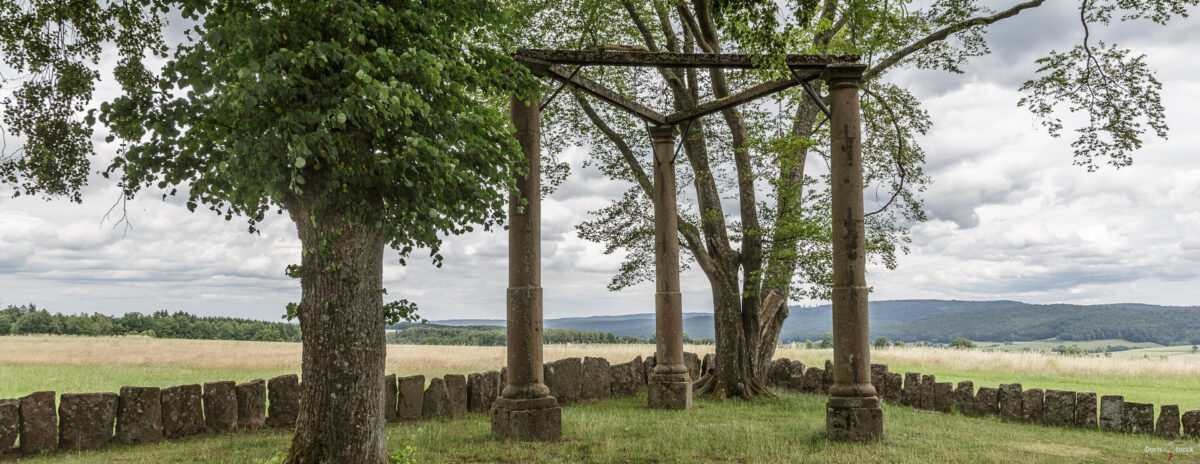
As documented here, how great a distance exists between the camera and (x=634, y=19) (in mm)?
16031

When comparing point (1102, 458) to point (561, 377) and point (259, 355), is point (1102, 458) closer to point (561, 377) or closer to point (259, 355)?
point (561, 377)

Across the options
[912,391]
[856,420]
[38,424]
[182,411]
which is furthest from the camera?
[912,391]

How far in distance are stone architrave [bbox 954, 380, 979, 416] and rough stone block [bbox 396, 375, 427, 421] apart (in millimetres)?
10217

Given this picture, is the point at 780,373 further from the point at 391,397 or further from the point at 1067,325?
the point at 1067,325

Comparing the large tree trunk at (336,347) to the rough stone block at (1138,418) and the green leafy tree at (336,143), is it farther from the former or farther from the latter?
Answer: the rough stone block at (1138,418)

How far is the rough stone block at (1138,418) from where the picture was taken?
459 inches

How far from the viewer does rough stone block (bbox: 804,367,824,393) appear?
57.0 ft

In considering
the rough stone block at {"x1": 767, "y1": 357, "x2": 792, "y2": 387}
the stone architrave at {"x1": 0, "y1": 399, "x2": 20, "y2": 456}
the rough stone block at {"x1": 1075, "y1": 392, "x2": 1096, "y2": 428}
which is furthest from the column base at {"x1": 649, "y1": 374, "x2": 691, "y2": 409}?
the stone architrave at {"x1": 0, "y1": 399, "x2": 20, "y2": 456}

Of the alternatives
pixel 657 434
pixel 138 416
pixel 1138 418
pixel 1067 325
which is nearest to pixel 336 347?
pixel 138 416

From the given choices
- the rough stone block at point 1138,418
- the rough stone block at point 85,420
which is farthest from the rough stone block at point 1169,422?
the rough stone block at point 85,420

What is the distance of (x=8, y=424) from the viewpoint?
8.82 metres

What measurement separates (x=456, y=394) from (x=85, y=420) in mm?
5267

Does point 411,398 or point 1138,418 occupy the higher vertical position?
point 411,398

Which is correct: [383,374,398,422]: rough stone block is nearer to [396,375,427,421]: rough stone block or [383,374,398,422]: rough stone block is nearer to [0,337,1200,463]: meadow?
[396,375,427,421]: rough stone block
